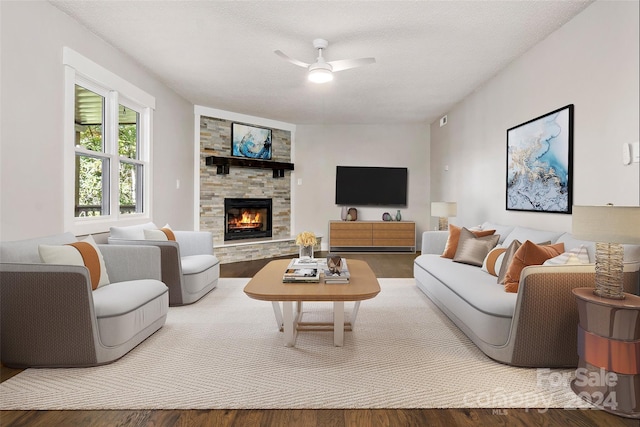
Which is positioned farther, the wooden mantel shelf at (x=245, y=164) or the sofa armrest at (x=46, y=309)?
the wooden mantel shelf at (x=245, y=164)

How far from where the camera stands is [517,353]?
2344mm

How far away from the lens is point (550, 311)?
2271mm

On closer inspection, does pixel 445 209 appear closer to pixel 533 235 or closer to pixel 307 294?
pixel 533 235

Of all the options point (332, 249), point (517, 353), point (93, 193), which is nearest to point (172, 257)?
point (93, 193)

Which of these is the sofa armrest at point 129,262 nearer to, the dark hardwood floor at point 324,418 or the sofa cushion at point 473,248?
the dark hardwood floor at point 324,418

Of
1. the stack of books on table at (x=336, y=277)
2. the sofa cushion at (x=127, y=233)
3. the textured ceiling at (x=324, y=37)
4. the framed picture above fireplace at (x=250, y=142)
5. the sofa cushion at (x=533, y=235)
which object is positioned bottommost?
the stack of books on table at (x=336, y=277)

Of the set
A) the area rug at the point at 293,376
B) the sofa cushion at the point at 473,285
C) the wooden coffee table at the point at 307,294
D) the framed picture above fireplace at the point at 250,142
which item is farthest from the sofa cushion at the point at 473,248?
the framed picture above fireplace at the point at 250,142

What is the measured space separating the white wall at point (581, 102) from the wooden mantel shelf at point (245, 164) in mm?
3697

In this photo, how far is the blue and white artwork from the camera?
3.32 metres

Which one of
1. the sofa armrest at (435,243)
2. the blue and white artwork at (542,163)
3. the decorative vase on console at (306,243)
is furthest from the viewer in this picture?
the sofa armrest at (435,243)

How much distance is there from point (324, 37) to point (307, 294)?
99.0 inches

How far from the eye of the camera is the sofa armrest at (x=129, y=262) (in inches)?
122

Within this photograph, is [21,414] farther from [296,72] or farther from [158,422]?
[296,72]

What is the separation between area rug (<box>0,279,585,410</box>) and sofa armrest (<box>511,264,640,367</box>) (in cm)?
14
